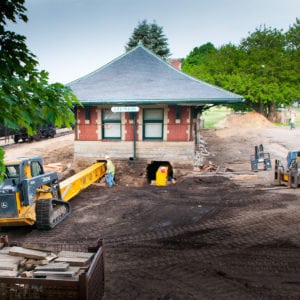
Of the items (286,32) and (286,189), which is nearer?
(286,189)

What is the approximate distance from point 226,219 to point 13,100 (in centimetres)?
911

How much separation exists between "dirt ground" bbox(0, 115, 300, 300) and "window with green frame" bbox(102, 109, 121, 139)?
2.18 m

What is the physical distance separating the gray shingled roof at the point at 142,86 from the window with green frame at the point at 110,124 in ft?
3.81

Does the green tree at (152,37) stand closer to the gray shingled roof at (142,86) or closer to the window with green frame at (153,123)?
the gray shingled roof at (142,86)

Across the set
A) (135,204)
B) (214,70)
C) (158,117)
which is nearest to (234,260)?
(135,204)

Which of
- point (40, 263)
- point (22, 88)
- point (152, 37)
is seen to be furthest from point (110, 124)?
point (152, 37)

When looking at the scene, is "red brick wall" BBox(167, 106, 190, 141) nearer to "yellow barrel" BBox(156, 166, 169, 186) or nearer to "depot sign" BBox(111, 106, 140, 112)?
"depot sign" BBox(111, 106, 140, 112)

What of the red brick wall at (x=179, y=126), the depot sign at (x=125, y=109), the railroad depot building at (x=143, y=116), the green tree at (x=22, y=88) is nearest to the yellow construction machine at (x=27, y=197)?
the green tree at (x=22, y=88)

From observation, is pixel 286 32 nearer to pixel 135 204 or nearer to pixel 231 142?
pixel 231 142

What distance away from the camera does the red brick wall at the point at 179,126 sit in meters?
18.4

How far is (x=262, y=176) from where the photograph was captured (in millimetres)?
17750

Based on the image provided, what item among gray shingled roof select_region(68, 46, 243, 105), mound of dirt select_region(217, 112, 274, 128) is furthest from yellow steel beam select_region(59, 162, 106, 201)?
mound of dirt select_region(217, 112, 274, 128)

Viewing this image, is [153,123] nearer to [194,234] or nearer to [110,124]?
[110,124]

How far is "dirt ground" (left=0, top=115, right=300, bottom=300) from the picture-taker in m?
7.23
